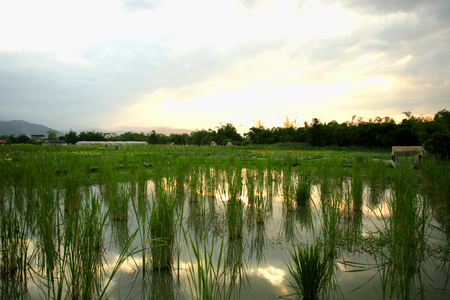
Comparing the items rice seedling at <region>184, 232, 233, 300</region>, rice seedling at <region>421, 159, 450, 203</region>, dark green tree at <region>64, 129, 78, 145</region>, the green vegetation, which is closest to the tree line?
dark green tree at <region>64, 129, 78, 145</region>

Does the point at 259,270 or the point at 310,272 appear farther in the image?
the point at 259,270

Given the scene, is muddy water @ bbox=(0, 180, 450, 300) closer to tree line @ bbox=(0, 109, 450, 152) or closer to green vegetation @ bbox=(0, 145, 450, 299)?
green vegetation @ bbox=(0, 145, 450, 299)


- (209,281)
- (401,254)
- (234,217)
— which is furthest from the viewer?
(234,217)

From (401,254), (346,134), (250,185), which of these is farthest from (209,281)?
(346,134)

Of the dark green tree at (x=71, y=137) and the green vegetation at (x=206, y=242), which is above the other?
the dark green tree at (x=71, y=137)

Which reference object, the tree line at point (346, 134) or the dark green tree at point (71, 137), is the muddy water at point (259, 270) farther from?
the dark green tree at point (71, 137)

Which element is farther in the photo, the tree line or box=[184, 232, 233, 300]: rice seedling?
the tree line

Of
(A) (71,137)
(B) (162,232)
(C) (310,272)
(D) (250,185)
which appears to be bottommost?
(C) (310,272)

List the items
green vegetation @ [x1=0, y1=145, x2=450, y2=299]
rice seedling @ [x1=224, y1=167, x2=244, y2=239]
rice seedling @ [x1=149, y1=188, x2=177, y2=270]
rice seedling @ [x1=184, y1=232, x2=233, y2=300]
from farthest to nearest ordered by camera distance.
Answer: rice seedling @ [x1=224, y1=167, x2=244, y2=239]
rice seedling @ [x1=149, y1=188, x2=177, y2=270]
green vegetation @ [x1=0, y1=145, x2=450, y2=299]
rice seedling @ [x1=184, y1=232, x2=233, y2=300]

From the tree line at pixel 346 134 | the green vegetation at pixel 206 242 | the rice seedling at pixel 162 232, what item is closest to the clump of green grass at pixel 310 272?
the green vegetation at pixel 206 242

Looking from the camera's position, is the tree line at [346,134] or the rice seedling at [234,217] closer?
the rice seedling at [234,217]

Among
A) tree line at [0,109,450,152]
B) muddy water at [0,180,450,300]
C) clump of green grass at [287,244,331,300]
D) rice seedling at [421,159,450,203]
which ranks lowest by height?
muddy water at [0,180,450,300]

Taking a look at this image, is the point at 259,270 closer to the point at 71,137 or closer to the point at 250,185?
the point at 250,185

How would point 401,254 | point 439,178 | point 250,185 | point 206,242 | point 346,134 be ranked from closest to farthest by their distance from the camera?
point 401,254
point 206,242
point 250,185
point 439,178
point 346,134
